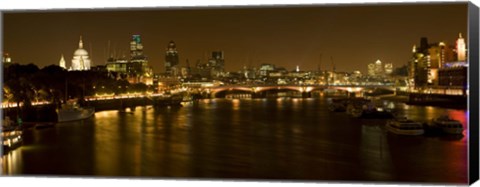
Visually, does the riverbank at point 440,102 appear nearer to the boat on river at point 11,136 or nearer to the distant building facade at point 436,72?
the distant building facade at point 436,72

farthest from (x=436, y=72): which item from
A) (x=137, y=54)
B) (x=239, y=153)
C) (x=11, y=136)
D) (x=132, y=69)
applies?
(x=11, y=136)

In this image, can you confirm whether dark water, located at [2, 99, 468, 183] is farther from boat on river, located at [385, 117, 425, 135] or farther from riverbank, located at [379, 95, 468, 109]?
riverbank, located at [379, 95, 468, 109]

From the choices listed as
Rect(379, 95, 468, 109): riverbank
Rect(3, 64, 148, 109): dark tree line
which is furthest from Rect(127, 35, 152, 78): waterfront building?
Rect(379, 95, 468, 109): riverbank

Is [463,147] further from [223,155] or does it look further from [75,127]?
[75,127]

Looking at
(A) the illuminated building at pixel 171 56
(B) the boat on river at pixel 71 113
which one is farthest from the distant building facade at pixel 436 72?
(B) the boat on river at pixel 71 113

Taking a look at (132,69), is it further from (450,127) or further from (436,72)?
(450,127)

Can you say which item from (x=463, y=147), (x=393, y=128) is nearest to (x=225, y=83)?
(x=393, y=128)

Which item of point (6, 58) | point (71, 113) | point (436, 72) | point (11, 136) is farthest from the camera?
point (436, 72)

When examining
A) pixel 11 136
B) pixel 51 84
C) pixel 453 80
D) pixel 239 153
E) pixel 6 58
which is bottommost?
pixel 239 153
